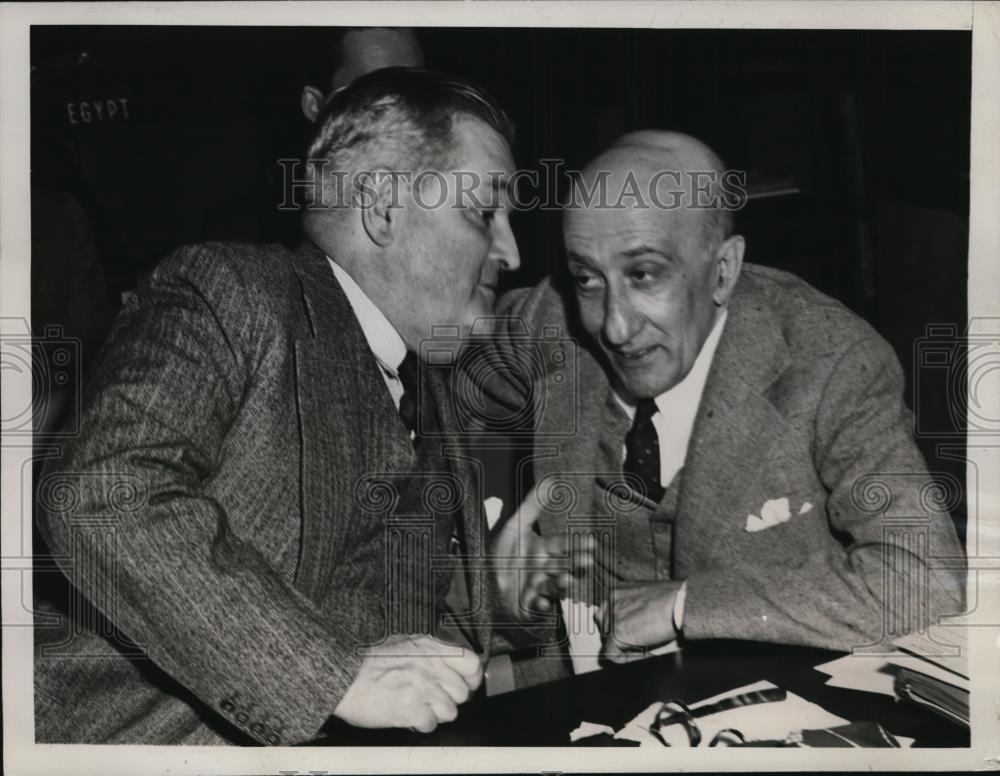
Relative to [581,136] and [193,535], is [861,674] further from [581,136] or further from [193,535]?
[193,535]

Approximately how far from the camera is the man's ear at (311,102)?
265 cm

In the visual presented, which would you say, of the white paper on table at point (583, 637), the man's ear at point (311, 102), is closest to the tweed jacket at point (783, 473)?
the white paper on table at point (583, 637)

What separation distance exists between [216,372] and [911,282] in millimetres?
1558

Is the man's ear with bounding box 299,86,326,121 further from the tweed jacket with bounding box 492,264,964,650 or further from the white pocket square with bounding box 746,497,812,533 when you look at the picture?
the white pocket square with bounding box 746,497,812,533

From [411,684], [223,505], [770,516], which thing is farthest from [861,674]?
[223,505]

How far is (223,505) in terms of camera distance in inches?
96.8

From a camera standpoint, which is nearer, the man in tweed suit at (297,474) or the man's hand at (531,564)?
the man in tweed suit at (297,474)

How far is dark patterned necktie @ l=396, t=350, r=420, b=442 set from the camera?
8.64 ft

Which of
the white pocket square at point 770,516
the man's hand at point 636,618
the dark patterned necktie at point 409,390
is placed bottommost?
the man's hand at point 636,618

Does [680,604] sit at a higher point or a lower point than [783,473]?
lower

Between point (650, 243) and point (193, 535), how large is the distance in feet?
3.81

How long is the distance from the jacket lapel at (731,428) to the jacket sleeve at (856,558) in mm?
95

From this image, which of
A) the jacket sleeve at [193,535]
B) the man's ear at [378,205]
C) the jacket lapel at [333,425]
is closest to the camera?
the jacket sleeve at [193,535]

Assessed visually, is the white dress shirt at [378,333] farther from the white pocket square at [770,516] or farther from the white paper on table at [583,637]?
the white pocket square at [770,516]
